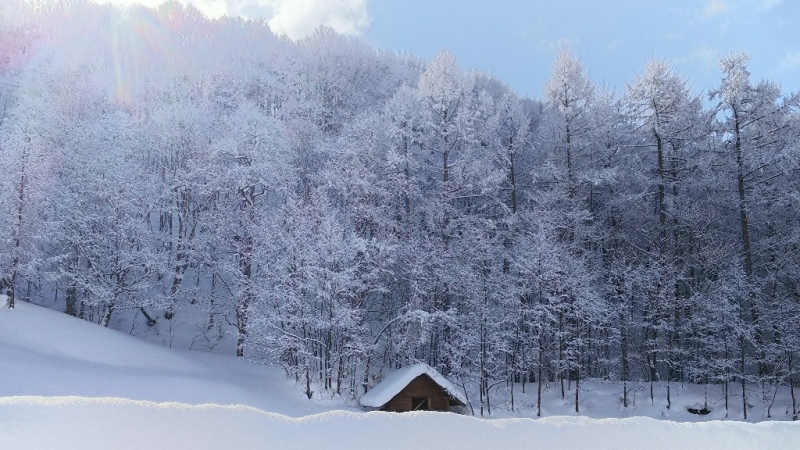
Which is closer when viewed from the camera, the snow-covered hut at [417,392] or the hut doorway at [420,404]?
the snow-covered hut at [417,392]

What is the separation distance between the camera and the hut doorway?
2269 centimetres

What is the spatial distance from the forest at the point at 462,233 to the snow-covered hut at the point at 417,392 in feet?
7.70

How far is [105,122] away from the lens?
33969 millimetres

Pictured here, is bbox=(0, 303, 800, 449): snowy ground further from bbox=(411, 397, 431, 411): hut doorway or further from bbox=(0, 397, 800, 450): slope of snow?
bbox=(411, 397, 431, 411): hut doorway

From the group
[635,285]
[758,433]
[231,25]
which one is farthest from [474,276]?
[231,25]

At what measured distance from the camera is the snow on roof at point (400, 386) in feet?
71.6

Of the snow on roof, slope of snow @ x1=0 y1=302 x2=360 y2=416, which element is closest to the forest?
slope of snow @ x1=0 y1=302 x2=360 y2=416

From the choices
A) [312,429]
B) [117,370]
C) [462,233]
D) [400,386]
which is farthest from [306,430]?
[462,233]

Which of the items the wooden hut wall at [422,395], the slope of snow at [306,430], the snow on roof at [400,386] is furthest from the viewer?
the wooden hut wall at [422,395]

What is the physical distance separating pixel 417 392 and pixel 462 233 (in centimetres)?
1006

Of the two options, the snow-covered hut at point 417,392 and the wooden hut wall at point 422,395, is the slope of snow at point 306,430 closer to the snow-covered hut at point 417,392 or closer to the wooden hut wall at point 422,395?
the snow-covered hut at point 417,392

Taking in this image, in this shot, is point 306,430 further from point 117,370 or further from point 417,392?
point 117,370

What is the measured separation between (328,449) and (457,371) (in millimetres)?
21829

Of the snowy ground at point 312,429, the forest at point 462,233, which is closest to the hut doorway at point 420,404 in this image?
the forest at point 462,233
